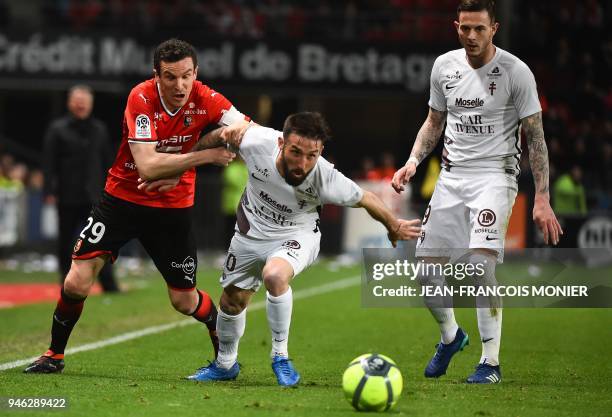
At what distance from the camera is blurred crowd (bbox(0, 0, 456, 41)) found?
79.5 ft

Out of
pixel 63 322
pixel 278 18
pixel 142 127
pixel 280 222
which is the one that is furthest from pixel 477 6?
pixel 278 18

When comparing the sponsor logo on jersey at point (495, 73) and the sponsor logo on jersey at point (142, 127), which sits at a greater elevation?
the sponsor logo on jersey at point (495, 73)

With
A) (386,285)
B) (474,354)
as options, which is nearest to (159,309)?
(386,285)

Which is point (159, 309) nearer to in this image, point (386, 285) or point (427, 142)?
point (386, 285)

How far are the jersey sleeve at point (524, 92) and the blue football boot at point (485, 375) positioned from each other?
165cm

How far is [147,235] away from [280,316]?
1262mm

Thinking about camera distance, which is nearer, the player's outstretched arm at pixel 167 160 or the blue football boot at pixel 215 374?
the player's outstretched arm at pixel 167 160

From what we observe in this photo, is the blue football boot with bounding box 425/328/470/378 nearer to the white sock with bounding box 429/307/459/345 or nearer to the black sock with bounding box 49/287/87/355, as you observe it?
the white sock with bounding box 429/307/459/345

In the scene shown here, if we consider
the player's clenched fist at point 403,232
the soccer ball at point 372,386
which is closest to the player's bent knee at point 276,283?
the player's clenched fist at point 403,232

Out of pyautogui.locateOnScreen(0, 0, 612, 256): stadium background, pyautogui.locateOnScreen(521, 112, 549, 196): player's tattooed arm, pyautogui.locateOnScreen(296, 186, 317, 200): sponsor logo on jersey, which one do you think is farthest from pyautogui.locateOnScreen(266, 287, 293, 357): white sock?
pyautogui.locateOnScreen(0, 0, 612, 256): stadium background

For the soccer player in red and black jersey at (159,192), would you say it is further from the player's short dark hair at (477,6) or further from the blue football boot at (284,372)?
the player's short dark hair at (477,6)

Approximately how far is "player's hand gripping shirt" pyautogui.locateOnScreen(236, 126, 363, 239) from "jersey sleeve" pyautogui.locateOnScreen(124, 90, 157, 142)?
0.63m

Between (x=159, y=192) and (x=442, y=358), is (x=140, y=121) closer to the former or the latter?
(x=159, y=192)

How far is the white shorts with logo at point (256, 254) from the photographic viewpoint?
7.18 meters
